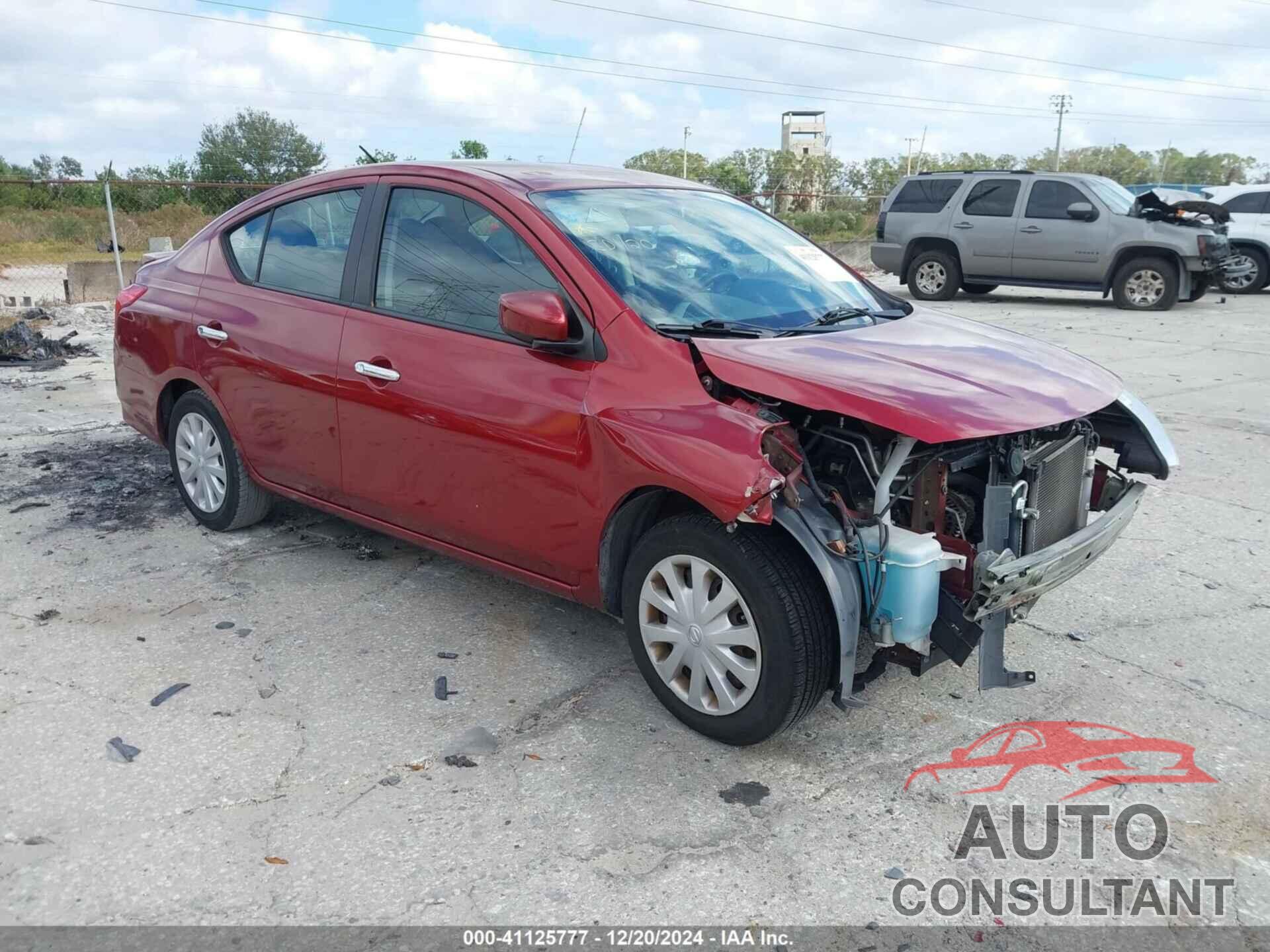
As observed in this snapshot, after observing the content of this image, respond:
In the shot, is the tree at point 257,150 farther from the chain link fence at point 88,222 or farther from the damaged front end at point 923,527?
the damaged front end at point 923,527

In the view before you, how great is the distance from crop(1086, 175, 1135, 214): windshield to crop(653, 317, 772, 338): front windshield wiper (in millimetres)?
12725

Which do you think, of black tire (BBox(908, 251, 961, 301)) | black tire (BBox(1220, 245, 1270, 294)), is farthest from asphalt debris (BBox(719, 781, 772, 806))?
black tire (BBox(1220, 245, 1270, 294))

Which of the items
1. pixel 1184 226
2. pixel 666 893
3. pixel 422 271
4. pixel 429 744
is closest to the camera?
pixel 666 893

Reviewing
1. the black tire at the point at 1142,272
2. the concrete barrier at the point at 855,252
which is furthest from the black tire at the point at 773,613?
the concrete barrier at the point at 855,252

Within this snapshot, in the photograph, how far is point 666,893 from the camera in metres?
2.65

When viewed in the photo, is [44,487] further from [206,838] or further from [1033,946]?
[1033,946]

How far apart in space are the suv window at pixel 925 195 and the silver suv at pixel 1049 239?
14 millimetres

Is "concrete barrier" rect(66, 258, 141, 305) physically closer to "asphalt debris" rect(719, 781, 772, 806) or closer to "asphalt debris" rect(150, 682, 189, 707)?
"asphalt debris" rect(150, 682, 189, 707)

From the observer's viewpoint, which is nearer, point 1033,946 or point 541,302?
point 1033,946

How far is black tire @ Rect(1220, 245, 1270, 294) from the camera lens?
16891 millimetres

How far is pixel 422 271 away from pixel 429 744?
5.87 feet

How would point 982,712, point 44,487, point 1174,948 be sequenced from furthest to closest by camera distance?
point 44,487
point 982,712
point 1174,948

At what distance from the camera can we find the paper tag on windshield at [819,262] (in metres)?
4.31

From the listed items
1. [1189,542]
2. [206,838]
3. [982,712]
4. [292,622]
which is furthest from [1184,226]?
[206,838]
